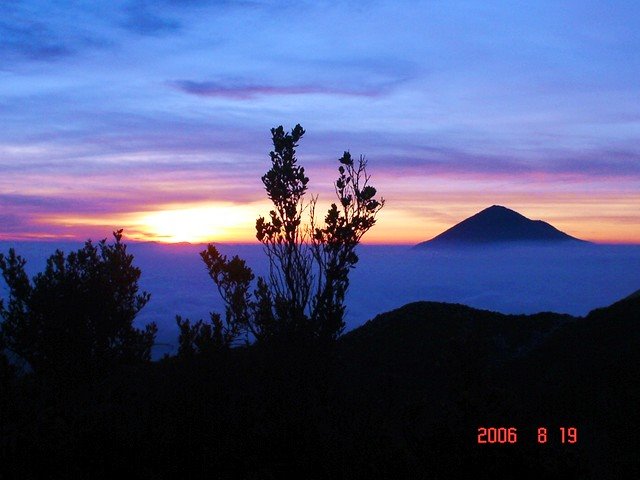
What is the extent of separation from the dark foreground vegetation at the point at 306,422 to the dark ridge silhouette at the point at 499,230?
155 m

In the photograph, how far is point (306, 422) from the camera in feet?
27.0

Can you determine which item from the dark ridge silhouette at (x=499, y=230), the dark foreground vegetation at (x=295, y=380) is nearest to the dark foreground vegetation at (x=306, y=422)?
the dark foreground vegetation at (x=295, y=380)

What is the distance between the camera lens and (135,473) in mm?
7465

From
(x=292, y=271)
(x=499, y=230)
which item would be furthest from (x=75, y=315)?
(x=499, y=230)

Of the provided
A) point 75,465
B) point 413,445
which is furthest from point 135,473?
point 413,445

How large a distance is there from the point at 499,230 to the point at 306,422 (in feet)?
591

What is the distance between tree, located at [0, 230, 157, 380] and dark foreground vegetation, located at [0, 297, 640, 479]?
1.21 meters

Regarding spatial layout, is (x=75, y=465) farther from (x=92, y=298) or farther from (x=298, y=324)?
(x=92, y=298)

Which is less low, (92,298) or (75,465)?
(92,298)

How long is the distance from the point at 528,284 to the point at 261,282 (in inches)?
2194
